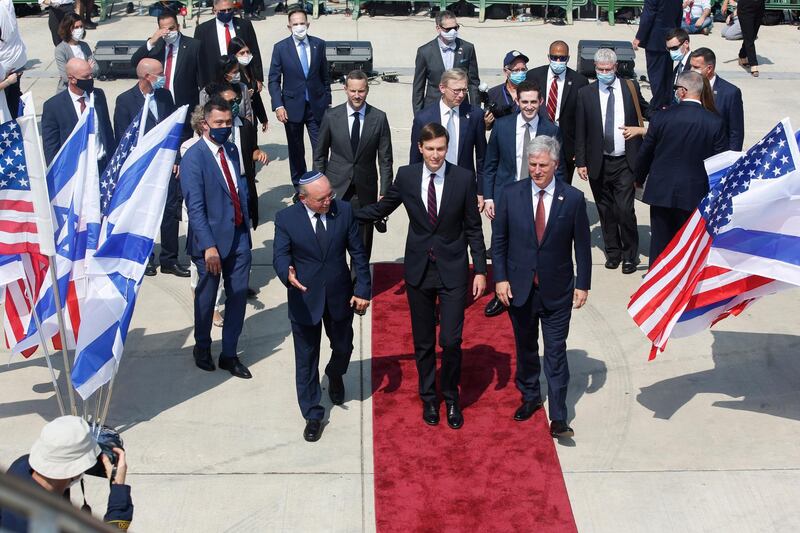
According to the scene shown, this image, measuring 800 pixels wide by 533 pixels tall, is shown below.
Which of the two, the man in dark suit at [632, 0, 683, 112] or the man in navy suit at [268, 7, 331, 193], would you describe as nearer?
the man in navy suit at [268, 7, 331, 193]

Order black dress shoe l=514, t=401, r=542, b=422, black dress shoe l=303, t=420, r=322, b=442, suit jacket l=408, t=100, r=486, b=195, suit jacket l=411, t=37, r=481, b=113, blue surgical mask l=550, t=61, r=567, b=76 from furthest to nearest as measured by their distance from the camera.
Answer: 1. suit jacket l=411, t=37, r=481, b=113
2. blue surgical mask l=550, t=61, r=567, b=76
3. suit jacket l=408, t=100, r=486, b=195
4. black dress shoe l=514, t=401, r=542, b=422
5. black dress shoe l=303, t=420, r=322, b=442

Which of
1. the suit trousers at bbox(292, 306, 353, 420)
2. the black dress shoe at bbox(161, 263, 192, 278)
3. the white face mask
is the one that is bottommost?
the black dress shoe at bbox(161, 263, 192, 278)

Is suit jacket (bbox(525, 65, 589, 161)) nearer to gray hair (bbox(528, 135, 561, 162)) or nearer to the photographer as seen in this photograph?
gray hair (bbox(528, 135, 561, 162))

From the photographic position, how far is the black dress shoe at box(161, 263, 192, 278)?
10.2 m

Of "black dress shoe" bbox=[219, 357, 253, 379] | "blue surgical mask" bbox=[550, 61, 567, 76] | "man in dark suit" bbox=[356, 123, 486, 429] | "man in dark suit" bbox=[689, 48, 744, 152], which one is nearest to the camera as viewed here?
"man in dark suit" bbox=[356, 123, 486, 429]

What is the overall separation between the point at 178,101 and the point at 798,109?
906cm

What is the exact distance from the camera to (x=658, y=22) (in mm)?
13984

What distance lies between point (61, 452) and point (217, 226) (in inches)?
152

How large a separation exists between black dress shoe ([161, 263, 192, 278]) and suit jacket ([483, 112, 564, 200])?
2.84 meters

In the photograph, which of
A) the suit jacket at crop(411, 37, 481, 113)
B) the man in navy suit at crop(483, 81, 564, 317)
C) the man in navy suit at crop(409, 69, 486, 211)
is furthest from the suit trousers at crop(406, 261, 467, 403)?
the suit jacket at crop(411, 37, 481, 113)

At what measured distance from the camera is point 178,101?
11156mm

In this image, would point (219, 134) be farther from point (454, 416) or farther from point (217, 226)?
point (454, 416)

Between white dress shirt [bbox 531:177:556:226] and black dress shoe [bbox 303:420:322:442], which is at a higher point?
white dress shirt [bbox 531:177:556:226]

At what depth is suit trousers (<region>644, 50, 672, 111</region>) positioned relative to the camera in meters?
13.0
